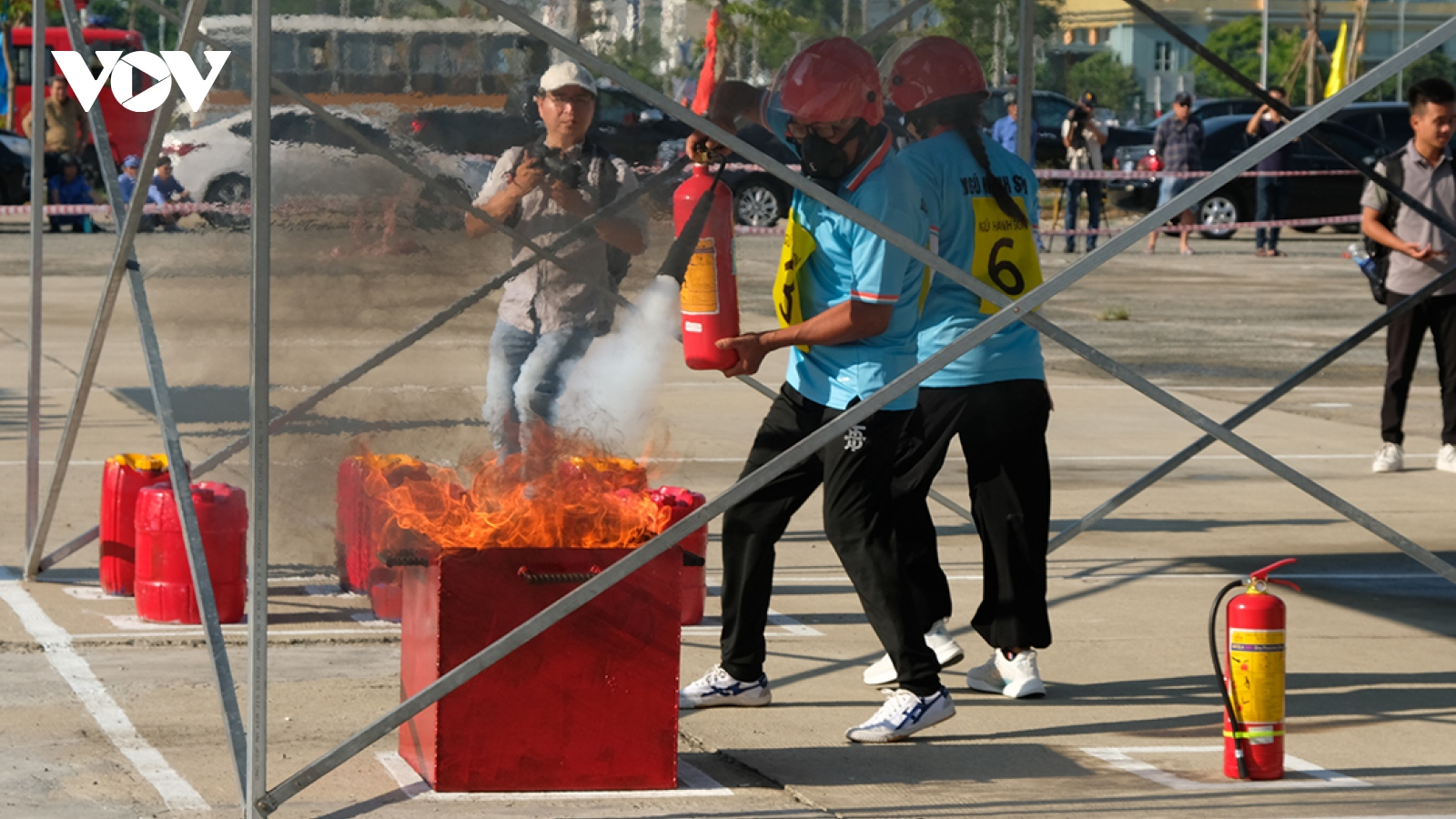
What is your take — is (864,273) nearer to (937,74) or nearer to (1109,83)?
(937,74)

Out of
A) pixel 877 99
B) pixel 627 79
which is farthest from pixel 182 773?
pixel 877 99

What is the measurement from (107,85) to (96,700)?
1662 centimetres

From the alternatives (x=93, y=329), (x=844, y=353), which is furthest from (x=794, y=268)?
(x=93, y=329)

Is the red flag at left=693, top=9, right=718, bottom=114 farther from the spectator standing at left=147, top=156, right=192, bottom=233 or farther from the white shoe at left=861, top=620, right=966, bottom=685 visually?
the white shoe at left=861, top=620, right=966, bottom=685

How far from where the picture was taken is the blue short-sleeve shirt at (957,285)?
19.0 feet

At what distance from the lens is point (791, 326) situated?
5.38m

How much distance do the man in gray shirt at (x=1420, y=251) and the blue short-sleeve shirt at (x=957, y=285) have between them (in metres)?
4.72

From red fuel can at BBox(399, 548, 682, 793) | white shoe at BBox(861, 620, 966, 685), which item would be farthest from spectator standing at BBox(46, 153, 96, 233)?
red fuel can at BBox(399, 548, 682, 793)

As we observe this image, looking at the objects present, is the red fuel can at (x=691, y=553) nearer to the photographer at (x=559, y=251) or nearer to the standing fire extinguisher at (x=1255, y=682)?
the photographer at (x=559, y=251)

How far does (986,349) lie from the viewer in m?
5.86

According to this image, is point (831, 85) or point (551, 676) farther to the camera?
point (831, 85)

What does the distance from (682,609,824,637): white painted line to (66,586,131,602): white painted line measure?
6.92 ft

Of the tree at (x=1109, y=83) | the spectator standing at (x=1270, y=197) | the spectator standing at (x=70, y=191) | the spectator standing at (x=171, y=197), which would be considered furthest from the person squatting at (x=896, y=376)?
the tree at (x=1109, y=83)

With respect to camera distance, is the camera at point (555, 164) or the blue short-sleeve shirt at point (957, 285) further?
the camera at point (555, 164)
